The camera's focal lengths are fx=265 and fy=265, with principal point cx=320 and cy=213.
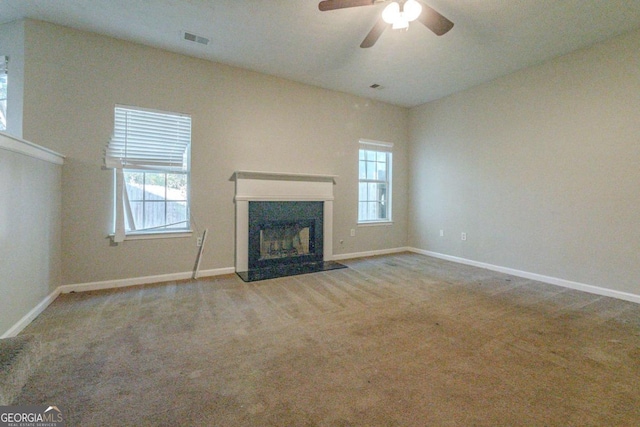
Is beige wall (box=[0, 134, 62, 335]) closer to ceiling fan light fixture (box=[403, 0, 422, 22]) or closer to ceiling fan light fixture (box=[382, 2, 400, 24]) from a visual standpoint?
ceiling fan light fixture (box=[382, 2, 400, 24])

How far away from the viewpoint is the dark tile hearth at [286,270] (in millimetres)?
3564

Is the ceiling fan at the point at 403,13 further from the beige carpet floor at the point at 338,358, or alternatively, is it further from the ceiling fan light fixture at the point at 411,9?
the beige carpet floor at the point at 338,358

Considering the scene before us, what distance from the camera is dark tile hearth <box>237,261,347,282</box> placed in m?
3.56

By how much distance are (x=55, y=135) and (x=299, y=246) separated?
3.22 metres

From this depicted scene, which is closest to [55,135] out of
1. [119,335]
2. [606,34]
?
[119,335]

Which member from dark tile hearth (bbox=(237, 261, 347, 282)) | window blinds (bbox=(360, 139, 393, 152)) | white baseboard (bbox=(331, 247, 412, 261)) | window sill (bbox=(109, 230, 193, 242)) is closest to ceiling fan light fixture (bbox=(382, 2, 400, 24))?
window blinds (bbox=(360, 139, 393, 152))

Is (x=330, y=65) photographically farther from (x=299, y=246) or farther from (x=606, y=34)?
(x=606, y=34)

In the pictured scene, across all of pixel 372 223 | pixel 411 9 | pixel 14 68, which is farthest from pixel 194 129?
pixel 372 223

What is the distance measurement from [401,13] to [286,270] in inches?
127

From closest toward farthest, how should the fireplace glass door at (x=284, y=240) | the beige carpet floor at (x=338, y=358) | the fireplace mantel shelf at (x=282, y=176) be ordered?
1. the beige carpet floor at (x=338, y=358)
2. the fireplace mantel shelf at (x=282, y=176)
3. the fireplace glass door at (x=284, y=240)

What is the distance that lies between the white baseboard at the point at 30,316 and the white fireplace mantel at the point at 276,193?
1.88 m

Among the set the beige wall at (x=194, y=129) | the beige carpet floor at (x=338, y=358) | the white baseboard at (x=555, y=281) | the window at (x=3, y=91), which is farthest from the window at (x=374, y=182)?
the window at (x=3, y=91)

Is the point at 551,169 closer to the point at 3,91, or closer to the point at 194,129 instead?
the point at 194,129

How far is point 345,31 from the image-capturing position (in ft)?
9.43
